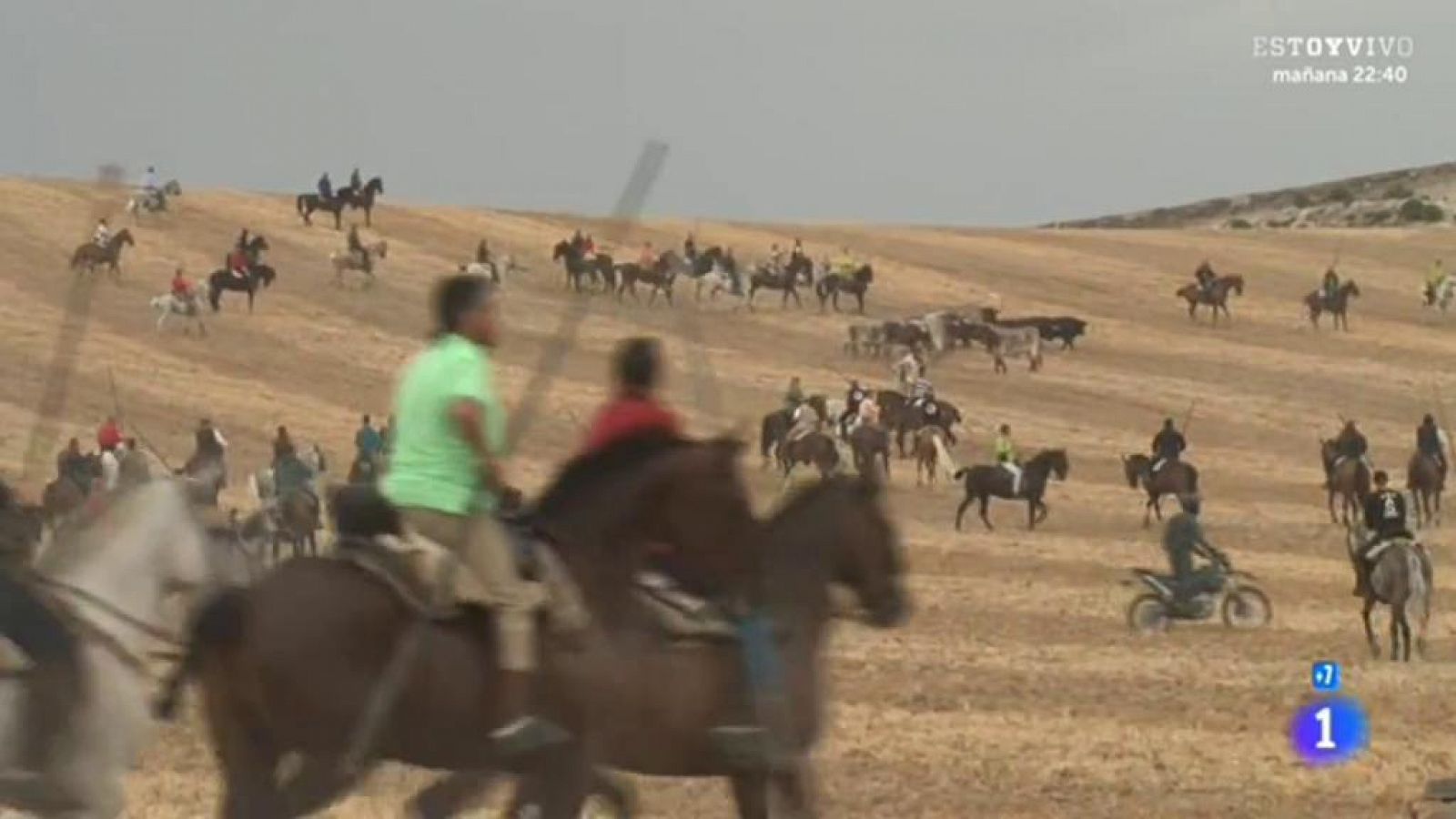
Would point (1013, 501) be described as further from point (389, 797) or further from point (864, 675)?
point (389, 797)

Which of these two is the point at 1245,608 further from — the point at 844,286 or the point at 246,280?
the point at 844,286

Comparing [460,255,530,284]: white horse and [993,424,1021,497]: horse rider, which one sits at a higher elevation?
[460,255,530,284]: white horse

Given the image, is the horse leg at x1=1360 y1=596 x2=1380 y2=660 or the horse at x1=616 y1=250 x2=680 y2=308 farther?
the horse at x1=616 y1=250 x2=680 y2=308

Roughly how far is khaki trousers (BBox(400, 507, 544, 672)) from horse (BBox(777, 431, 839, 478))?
2867 cm

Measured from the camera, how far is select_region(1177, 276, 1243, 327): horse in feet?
191

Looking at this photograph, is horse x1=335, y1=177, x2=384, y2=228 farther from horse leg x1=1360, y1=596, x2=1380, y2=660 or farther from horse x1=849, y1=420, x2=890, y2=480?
horse leg x1=1360, y1=596, x2=1380, y2=660

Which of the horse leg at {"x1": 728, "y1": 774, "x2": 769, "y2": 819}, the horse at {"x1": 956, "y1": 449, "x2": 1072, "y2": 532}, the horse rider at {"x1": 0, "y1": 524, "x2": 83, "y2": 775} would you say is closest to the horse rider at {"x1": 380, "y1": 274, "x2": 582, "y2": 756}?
the horse rider at {"x1": 0, "y1": 524, "x2": 83, "y2": 775}

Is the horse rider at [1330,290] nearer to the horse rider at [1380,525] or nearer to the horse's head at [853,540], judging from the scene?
the horse rider at [1380,525]

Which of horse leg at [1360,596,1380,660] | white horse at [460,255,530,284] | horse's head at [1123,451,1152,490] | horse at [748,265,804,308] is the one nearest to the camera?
horse leg at [1360,596,1380,660]

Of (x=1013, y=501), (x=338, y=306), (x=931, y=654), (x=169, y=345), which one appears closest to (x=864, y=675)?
(x=931, y=654)

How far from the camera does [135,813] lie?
584 inches

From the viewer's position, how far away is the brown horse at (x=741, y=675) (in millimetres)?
11016

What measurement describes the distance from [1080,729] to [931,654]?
5148 mm

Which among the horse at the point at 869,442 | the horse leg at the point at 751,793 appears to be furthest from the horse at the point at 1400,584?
the horse at the point at 869,442
